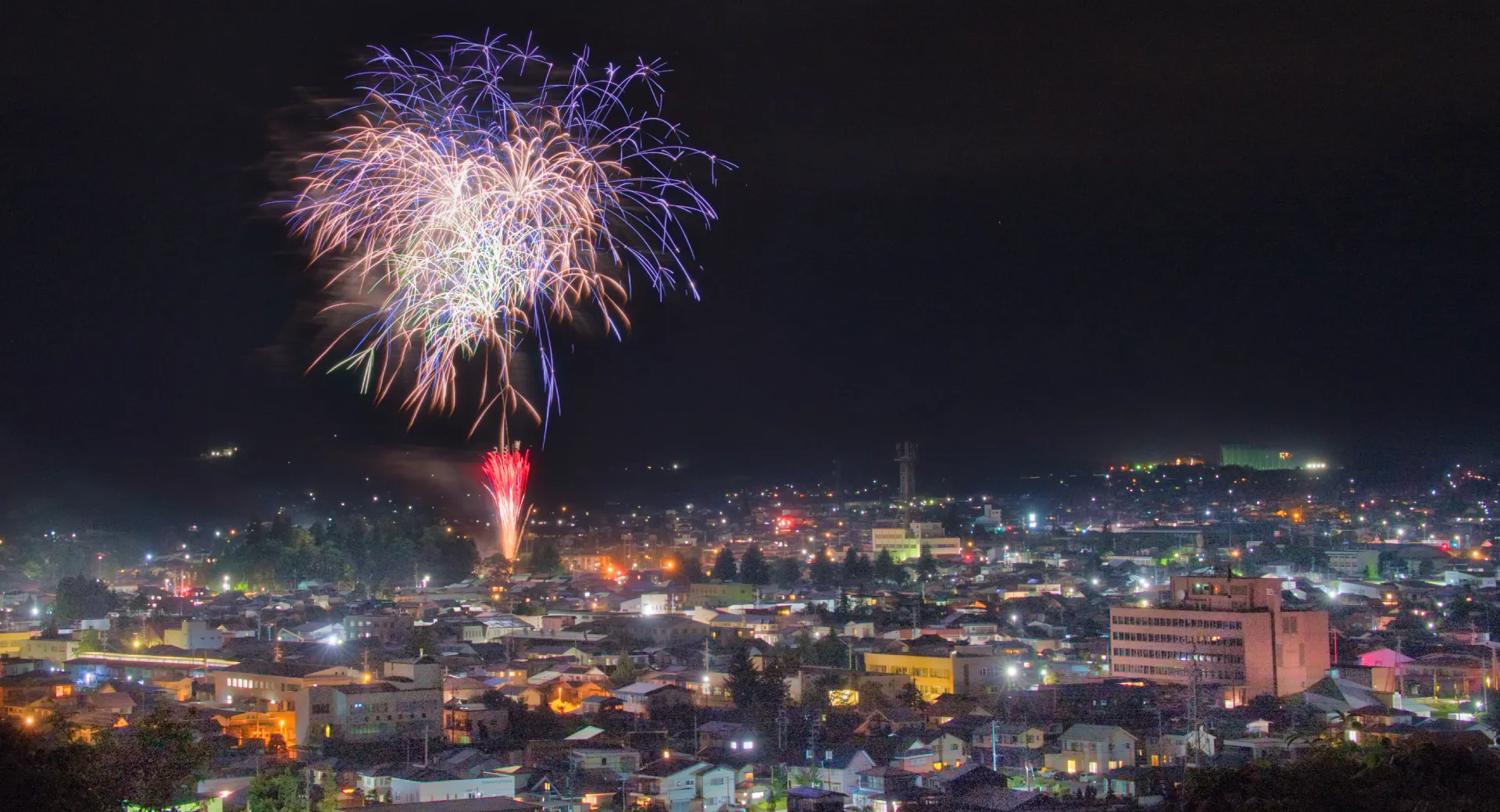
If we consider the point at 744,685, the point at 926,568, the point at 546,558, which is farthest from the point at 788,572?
the point at 744,685

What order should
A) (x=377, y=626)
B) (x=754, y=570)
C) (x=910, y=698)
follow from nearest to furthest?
(x=910, y=698) → (x=377, y=626) → (x=754, y=570)

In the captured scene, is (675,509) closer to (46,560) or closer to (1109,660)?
(46,560)

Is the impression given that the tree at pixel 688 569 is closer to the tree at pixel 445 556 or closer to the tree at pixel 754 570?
the tree at pixel 754 570

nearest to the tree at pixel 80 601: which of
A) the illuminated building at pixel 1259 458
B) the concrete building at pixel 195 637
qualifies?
the concrete building at pixel 195 637

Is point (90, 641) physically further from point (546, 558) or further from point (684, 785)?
point (546, 558)

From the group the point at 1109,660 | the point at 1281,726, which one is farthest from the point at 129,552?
the point at 1281,726

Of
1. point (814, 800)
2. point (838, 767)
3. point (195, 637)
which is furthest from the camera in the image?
point (195, 637)

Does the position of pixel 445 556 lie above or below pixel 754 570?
above

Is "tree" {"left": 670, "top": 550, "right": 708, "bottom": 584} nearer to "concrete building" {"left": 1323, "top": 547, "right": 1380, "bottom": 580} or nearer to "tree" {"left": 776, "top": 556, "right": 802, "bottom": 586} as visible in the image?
"tree" {"left": 776, "top": 556, "right": 802, "bottom": 586}
